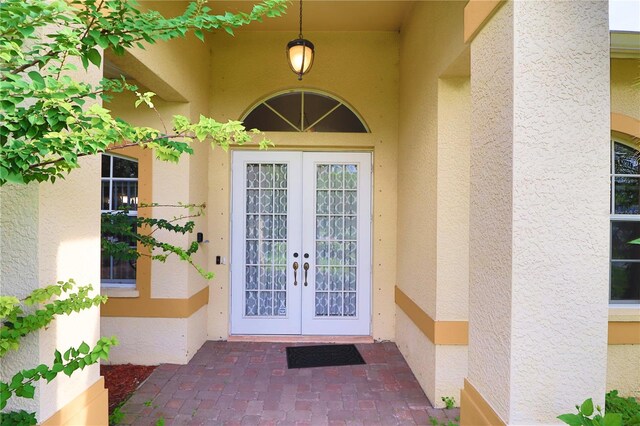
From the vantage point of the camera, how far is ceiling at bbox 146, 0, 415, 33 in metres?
4.59

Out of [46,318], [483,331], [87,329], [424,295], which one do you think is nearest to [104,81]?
[46,318]

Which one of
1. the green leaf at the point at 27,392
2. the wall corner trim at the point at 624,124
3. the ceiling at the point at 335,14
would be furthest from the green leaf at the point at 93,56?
the wall corner trim at the point at 624,124

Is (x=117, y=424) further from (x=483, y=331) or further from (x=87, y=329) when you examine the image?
(x=483, y=331)

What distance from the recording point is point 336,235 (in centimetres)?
543

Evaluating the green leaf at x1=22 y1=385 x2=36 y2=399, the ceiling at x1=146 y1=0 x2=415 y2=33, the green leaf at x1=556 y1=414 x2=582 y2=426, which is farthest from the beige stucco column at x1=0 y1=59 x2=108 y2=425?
the ceiling at x1=146 y1=0 x2=415 y2=33

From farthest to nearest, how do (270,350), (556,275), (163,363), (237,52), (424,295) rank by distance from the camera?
(237,52), (270,350), (163,363), (424,295), (556,275)

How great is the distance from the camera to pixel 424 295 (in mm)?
3951

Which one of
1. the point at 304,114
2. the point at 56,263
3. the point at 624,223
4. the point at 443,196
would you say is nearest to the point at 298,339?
the point at 443,196

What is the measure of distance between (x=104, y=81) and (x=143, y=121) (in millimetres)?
2903

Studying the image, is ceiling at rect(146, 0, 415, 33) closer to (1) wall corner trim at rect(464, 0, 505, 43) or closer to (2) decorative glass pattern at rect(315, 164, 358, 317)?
(2) decorative glass pattern at rect(315, 164, 358, 317)

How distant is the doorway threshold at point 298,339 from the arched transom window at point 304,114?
3136mm

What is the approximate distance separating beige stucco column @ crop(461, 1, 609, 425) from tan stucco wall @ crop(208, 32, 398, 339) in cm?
346

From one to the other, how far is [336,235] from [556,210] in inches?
147

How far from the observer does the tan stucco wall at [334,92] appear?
17.4 feet
